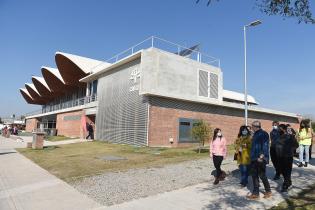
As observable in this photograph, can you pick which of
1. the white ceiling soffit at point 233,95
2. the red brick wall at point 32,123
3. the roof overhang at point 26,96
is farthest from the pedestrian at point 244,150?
the roof overhang at point 26,96

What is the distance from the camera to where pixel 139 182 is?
358 inches

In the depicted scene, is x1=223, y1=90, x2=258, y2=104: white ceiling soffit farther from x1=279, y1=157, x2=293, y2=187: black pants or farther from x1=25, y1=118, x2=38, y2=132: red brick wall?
x1=279, y1=157, x2=293, y2=187: black pants

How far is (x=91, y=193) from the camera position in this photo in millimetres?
7957

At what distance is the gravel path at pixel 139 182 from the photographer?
777cm

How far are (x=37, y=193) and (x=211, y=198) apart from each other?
174 inches

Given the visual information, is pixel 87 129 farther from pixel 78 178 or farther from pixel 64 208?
pixel 64 208

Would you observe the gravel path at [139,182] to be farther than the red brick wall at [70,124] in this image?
No

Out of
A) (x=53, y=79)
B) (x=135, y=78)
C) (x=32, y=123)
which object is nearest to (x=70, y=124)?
(x=135, y=78)

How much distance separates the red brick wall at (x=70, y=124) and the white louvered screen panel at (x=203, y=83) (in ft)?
41.0

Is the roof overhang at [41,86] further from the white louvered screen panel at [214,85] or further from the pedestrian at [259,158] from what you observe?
the pedestrian at [259,158]

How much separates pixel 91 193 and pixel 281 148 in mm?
4937

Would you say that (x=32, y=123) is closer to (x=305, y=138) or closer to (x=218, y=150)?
(x=305, y=138)

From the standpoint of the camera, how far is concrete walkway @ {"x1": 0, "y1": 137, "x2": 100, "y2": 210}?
6.97 meters

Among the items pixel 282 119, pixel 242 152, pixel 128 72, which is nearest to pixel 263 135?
pixel 242 152
